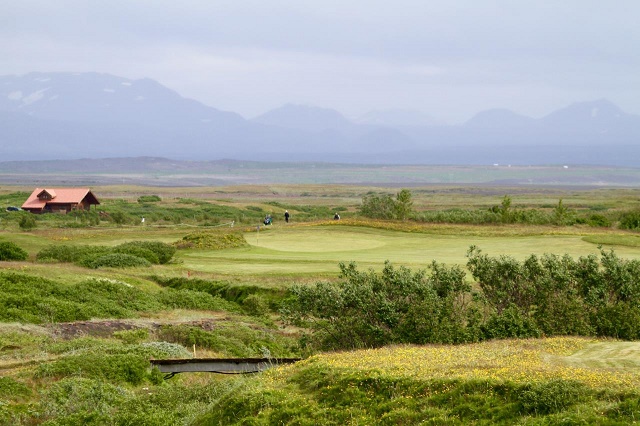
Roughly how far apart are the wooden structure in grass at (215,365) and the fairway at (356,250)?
675 inches

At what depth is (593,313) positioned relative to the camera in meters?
23.8

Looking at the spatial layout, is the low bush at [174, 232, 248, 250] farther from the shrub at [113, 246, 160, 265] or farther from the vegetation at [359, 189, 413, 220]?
the vegetation at [359, 189, 413, 220]

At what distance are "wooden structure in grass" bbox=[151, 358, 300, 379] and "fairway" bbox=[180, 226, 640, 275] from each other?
17.2 m

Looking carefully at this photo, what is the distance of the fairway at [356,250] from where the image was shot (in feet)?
139

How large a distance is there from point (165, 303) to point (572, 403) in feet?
75.9

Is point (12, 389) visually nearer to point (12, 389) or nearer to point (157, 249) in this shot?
point (12, 389)

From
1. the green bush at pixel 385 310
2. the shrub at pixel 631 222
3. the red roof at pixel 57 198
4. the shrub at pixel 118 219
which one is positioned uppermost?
the green bush at pixel 385 310

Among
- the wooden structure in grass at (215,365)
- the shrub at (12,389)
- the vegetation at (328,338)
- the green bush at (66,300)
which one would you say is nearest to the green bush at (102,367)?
the vegetation at (328,338)

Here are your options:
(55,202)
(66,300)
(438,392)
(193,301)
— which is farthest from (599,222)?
(55,202)

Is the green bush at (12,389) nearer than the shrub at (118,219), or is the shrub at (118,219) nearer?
the green bush at (12,389)

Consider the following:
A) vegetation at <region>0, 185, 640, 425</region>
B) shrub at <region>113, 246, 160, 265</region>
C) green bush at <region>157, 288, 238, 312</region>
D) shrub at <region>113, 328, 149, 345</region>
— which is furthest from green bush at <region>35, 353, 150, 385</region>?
shrub at <region>113, 246, 160, 265</region>

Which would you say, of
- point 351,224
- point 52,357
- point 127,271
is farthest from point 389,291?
point 351,224

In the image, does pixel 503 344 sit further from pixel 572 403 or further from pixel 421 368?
pixel 572 403

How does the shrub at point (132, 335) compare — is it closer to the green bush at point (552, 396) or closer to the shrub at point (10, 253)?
the green bush at point (552, 396)
